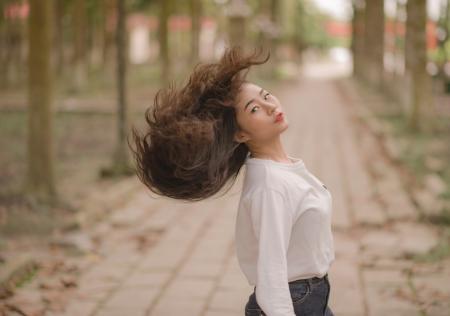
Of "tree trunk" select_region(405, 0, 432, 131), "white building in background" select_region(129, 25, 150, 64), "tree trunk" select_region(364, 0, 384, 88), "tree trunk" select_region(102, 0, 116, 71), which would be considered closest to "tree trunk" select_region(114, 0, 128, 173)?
"tree trunk" select_region(405, 0, 432, 131)

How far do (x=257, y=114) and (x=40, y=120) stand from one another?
494 cm

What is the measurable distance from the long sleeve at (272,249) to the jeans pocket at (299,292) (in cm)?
22

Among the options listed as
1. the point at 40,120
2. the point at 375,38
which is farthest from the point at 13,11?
the point at 40,120

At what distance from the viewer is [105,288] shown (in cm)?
470

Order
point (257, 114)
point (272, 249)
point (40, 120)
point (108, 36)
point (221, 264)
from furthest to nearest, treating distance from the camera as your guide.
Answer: point (108, 36)
point (40, 120)
point (221, 264)
point (257, 114)
point (272, 249)

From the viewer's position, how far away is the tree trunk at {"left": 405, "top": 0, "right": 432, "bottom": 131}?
1216 centimetres

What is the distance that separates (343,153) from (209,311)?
713 cm

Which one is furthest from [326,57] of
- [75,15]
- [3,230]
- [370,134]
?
[3,230]

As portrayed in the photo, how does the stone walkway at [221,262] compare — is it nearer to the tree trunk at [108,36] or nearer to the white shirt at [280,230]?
the white shirt at [280,230]

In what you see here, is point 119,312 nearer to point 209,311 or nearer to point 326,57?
point 209,311

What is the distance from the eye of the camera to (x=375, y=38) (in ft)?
81.1

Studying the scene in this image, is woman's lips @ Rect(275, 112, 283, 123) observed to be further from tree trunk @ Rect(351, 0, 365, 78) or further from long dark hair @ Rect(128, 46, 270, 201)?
tree trunk @ Rect(351, 0, 365, 78)

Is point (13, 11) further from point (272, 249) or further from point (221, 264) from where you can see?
point (272, 249)

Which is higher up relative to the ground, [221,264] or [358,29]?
[358,29]
